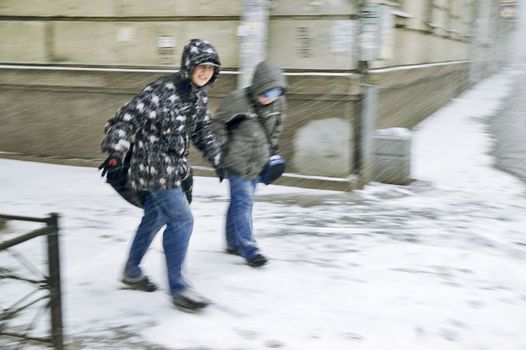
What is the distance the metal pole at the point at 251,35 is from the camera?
22.3 feet

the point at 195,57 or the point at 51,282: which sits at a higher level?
the point at 195,57

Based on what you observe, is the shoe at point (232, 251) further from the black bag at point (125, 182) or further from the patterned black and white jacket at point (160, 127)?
the patterned black and white jacket at point (160, 127)

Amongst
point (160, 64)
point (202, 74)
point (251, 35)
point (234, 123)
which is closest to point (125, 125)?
point (202, 74)

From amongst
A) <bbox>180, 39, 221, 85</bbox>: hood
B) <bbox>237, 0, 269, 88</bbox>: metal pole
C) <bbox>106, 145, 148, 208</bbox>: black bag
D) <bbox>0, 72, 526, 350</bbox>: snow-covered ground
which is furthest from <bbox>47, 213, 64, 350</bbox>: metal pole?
<bbox>237, 0, 269, 88</bbox>: metal pole

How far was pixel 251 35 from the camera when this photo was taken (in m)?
6.89

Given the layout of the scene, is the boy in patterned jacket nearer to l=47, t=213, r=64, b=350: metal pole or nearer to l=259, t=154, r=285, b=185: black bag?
l=47, t=213, r=64, b=350: metal pole

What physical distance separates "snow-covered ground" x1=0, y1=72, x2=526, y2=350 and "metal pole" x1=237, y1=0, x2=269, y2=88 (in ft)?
4.71

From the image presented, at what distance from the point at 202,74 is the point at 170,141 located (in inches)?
17.2


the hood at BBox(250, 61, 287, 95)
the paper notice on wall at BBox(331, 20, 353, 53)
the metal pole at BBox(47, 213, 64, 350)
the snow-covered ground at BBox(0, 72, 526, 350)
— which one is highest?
the paper notice on wall at BBox(331, 20, 353, 53)

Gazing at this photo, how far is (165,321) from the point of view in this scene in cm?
364

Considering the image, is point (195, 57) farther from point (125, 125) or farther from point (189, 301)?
point (189, 301)

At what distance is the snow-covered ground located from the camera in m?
3.53

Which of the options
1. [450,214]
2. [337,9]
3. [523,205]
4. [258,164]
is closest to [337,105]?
[337,9]

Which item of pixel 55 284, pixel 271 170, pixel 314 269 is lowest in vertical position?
pixel 314 269
